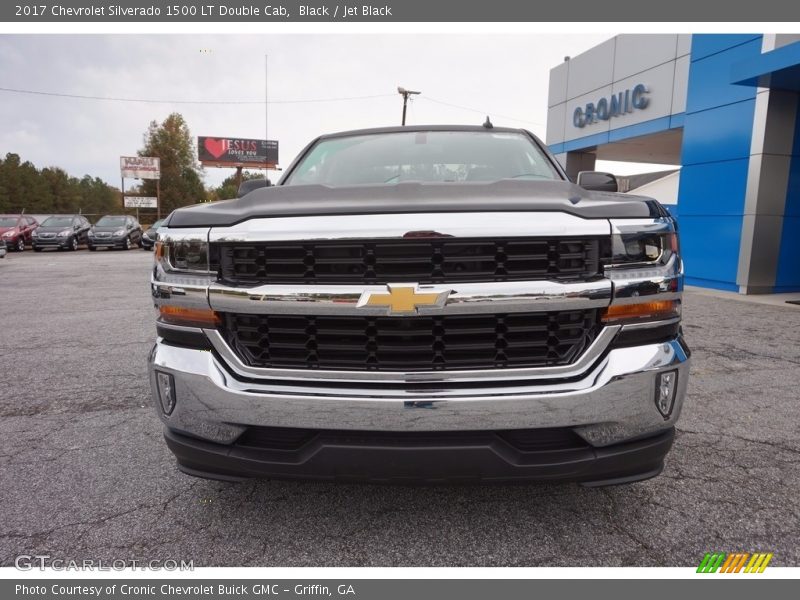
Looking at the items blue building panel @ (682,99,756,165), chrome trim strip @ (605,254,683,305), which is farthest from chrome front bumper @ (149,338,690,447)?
blue building panel @ (682,99,756,165)

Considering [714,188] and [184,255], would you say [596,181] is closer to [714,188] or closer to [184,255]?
[184,255]

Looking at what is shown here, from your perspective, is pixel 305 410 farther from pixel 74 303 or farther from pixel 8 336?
pixel 74 303

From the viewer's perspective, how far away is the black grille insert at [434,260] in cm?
177

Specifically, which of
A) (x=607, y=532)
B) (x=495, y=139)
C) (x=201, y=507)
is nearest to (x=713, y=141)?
(x=495, y=139)

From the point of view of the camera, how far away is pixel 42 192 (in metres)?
72.5

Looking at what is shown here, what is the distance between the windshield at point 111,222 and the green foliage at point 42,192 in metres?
50.3

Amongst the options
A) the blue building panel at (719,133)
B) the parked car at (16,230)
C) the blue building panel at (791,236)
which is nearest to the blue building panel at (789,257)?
the blue building panel at (791,236)

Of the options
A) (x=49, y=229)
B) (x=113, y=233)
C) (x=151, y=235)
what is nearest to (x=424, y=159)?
(x=151, y=235)

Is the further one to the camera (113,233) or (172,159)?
(172,159)

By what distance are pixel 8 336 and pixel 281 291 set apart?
18.5 feet

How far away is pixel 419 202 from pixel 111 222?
89.5 ft

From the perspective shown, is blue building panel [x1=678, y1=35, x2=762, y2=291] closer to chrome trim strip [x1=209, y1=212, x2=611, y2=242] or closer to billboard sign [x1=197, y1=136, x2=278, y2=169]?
chrome trim strip [x1=209, y1=212, x2=611, y2=242]

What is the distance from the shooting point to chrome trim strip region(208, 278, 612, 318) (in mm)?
1753

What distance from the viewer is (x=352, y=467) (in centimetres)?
176
